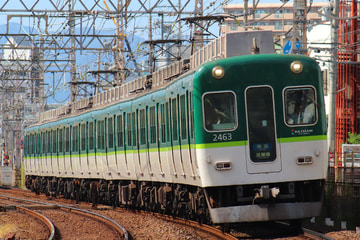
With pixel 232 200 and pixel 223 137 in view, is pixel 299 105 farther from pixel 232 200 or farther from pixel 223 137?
pixel 232 200

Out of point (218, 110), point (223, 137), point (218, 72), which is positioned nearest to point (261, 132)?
point (223, 137)

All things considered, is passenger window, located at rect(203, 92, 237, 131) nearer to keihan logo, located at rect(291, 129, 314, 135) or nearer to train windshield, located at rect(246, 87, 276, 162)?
train windshield, located at rect(246, 87, 276, 162)

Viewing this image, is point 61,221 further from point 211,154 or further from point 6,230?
point 211,154

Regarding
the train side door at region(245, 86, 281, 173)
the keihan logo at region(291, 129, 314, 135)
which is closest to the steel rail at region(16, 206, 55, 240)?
the train side door at region(245, 86, 281, 173)

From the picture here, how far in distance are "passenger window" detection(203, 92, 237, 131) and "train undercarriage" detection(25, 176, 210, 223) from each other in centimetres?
148

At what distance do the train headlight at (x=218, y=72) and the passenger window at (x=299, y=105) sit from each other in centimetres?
106

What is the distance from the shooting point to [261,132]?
11.6m

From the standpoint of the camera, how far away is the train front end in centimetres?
1149

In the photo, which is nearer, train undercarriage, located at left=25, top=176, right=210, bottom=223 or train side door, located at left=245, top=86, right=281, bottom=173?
train side door, located at left=245, top=86, right=281, bottom=173

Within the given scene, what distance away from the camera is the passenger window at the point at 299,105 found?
11.7 meters

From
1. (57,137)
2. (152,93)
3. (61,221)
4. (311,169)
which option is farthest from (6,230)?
(57,137)

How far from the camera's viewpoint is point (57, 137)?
2775cm

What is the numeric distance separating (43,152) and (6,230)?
14725 millimetres

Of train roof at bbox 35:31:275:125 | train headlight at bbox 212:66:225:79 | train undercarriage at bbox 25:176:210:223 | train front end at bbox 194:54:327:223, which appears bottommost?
train undercarriage at bbox 25:176:210:223
